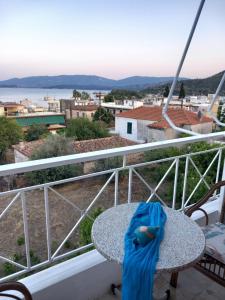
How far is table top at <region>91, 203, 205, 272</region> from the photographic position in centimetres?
87

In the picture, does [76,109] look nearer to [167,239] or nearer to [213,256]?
[213,256]

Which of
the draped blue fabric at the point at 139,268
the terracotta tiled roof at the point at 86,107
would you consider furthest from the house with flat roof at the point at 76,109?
the draped blue fabric at the point at 139,268

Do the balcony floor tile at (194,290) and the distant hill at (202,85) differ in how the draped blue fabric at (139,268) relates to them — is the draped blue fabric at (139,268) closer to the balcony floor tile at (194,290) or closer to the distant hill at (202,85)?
the balcony floor tile at (194,290)

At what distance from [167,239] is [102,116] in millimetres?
26946

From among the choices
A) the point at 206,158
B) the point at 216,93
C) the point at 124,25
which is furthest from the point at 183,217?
the point at 206,158

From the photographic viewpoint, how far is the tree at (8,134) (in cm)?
1888

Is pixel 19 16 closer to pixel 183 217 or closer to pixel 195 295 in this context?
pixel 183 217

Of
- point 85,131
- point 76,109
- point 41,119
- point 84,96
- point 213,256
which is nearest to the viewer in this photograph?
point 213,256

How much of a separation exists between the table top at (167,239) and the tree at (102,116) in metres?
26.6

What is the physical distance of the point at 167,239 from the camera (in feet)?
3.20

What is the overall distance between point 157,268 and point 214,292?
3.11 ft

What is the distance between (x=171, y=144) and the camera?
Answer: 1697 millimetres

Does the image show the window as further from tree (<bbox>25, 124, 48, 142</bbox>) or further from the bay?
the bay

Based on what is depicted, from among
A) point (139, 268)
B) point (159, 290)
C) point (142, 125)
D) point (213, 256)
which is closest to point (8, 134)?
point (142, 125)
